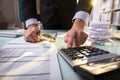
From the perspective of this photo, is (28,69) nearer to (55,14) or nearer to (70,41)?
(70,41)

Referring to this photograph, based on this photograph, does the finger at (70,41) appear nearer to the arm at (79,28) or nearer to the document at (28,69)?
Result: the arm at (79,28)

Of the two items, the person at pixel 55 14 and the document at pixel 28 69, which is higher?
the person at pixel 55 14

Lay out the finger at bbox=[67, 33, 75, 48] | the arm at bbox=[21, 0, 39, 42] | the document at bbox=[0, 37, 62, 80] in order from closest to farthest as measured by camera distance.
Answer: the document at bbox=[0, 37, 62, 80] → the finger at bbox=[67, 33, 75, 48] → the arm at bbox=[21, 0, 39, 42]

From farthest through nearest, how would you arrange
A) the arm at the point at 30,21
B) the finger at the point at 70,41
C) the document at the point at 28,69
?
the arm at the point at 30,21
the finger at the point at 70,41
the document at the point at 28,69

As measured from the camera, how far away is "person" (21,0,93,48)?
77cm

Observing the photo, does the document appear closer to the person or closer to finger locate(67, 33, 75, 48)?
finger locate(67, 33, 75, 48)

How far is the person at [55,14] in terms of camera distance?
77cm

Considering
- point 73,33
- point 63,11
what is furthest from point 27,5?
point 73,33

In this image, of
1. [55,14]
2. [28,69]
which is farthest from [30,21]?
[28,69]

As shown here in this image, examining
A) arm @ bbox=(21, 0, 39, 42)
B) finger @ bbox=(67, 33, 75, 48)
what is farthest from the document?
arm @ bbox=(21, 0, 39, 42)

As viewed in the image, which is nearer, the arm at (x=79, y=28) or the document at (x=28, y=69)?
the document at (x=28, y=69)

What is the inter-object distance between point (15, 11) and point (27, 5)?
1.34m

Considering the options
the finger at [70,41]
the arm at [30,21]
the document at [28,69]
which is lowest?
the document at [28,69]

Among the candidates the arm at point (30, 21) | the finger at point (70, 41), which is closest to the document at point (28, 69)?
the finger at point (70, 41)
